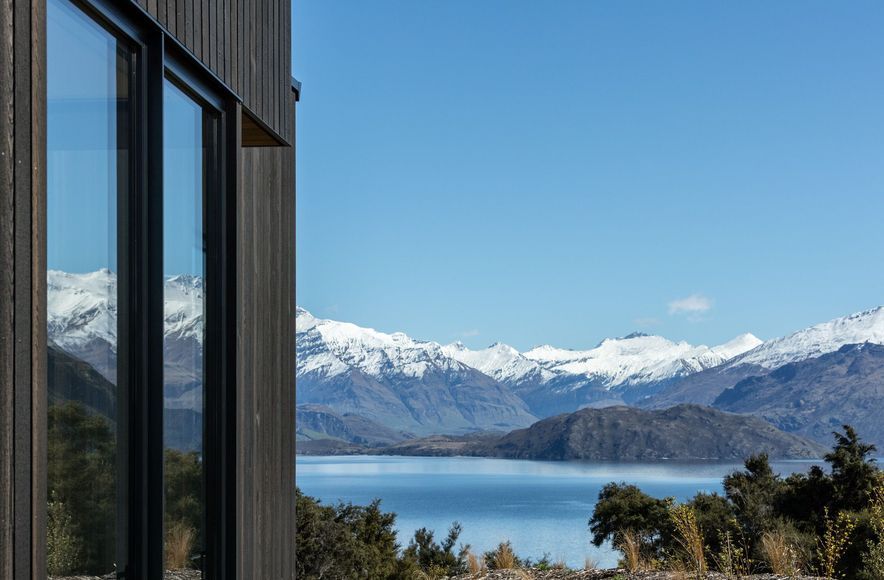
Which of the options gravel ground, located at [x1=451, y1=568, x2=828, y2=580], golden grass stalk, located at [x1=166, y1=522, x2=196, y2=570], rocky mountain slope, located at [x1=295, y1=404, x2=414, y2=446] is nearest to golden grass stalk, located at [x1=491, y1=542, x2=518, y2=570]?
gravel ground, located at [x1=451, y1=568, x2=828, y2=580]

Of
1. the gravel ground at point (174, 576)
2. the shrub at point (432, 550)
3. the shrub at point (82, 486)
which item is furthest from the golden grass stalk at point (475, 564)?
the shrub at point (432, 550)

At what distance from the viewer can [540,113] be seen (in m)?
60.1

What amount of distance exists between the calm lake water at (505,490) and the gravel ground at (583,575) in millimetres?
36894

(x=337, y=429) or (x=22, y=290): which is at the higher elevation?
(x=22, y=290)

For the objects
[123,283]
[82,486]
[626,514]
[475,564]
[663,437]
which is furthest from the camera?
[663,437]

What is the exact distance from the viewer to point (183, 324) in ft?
10.1

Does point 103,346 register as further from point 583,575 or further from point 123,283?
point 583,575

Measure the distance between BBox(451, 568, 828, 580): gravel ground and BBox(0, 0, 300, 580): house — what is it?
3480 millimetres

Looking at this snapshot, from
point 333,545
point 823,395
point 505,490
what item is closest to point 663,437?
point 505,490

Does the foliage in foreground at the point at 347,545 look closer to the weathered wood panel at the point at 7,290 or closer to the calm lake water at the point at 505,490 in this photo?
the weathered wood panel at the point at 7,290

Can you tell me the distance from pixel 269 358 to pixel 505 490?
279 ft

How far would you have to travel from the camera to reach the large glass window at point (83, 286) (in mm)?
2262

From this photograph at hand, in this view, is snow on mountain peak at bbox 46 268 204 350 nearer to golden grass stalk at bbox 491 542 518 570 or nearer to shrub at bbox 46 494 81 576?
shrub at bbox 46 494 81 576

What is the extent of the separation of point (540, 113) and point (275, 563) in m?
56.6
